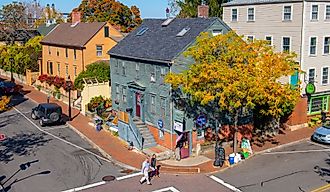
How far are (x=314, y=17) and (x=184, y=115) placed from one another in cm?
1461

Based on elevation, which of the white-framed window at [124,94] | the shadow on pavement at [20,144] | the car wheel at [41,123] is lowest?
the shadow on pavement at [20,144]

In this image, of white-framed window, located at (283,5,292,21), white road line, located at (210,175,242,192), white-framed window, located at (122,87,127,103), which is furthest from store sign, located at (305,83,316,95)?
white-framed window, located at (122,87,127,103)

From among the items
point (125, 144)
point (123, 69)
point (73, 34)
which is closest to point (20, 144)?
point (125, 144)

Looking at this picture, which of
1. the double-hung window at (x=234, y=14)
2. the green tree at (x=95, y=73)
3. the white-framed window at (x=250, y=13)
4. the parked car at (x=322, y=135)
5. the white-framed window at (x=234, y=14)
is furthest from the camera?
the green tree at (x=95, y=73)

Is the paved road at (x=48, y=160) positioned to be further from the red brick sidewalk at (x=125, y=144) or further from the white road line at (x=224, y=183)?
the white road line at (x=224, y=183)

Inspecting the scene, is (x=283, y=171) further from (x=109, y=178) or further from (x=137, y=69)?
(x=137, y=69)

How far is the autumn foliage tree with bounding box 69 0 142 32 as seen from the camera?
74.3 metres

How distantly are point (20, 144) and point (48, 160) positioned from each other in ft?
15.6

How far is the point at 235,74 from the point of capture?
23219 millimetres

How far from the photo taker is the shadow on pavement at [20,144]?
2828 cm

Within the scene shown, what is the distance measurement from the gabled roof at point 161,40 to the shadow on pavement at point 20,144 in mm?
9025

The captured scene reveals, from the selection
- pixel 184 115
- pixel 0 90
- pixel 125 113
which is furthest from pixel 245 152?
pixel 0 90

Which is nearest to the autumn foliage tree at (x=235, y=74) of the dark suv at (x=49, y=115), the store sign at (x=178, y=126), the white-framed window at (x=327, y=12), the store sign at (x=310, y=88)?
the store sign at (x=178, y=126)

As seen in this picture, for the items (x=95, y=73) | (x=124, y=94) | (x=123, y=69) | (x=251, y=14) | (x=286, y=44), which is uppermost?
(x=251, y=14)
